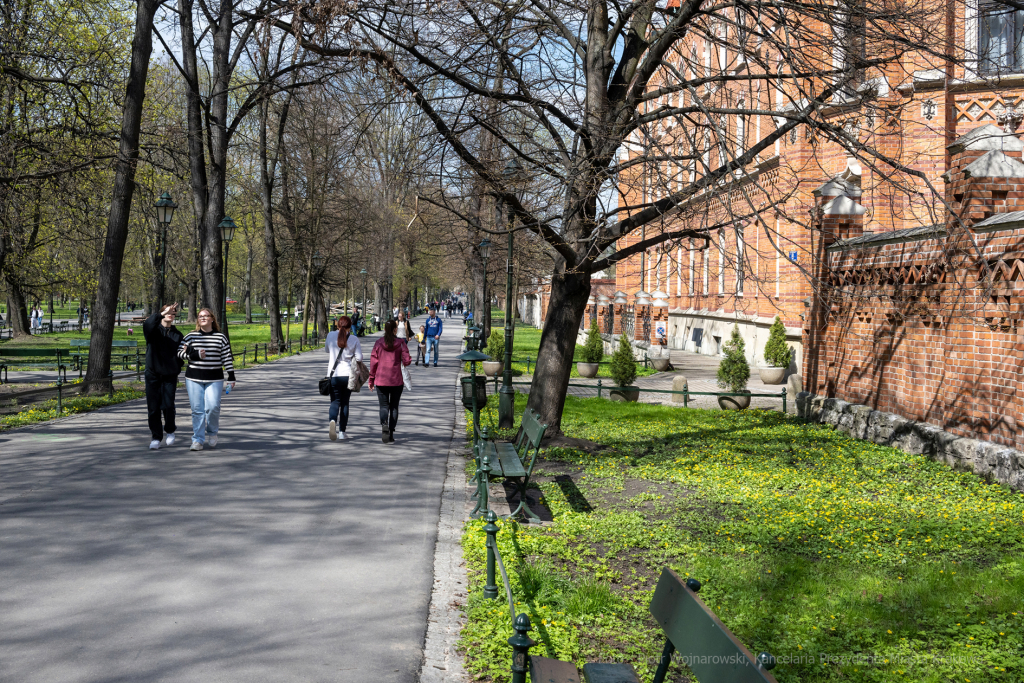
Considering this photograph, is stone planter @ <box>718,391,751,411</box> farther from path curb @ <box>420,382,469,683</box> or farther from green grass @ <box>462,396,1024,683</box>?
path curb @ <box>420,382,469,683</box>

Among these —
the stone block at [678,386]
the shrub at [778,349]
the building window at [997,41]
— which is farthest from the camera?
the shrub at [778,349]

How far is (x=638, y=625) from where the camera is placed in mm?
5316

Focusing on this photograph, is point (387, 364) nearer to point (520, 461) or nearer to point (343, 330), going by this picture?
point (343, 330)

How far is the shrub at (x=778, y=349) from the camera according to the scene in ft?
74.1

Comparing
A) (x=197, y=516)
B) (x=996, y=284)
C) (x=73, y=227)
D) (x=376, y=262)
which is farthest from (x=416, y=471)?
(x=376, y=262)

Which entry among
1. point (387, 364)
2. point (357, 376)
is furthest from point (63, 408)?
point (387, 364)

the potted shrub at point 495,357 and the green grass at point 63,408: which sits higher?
the potted shrub at point 495,357

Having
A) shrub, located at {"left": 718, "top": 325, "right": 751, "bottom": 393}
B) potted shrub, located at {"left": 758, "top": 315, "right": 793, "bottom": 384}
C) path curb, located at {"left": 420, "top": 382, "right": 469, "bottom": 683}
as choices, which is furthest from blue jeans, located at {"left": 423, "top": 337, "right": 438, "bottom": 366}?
path curb, located at {"left": 420, "top": 382, "right": 469, "bottom": 683}

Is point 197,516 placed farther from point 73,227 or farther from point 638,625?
point 73,227

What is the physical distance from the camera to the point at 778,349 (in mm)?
22562

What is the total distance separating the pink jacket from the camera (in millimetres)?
12305

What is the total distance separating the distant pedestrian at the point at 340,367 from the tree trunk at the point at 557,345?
2691 mm

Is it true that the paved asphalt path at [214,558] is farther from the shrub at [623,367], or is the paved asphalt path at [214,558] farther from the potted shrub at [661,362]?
the potted shrub at [661,362]

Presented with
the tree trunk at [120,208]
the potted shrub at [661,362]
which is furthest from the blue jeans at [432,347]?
the tree trunk at [120,208]
